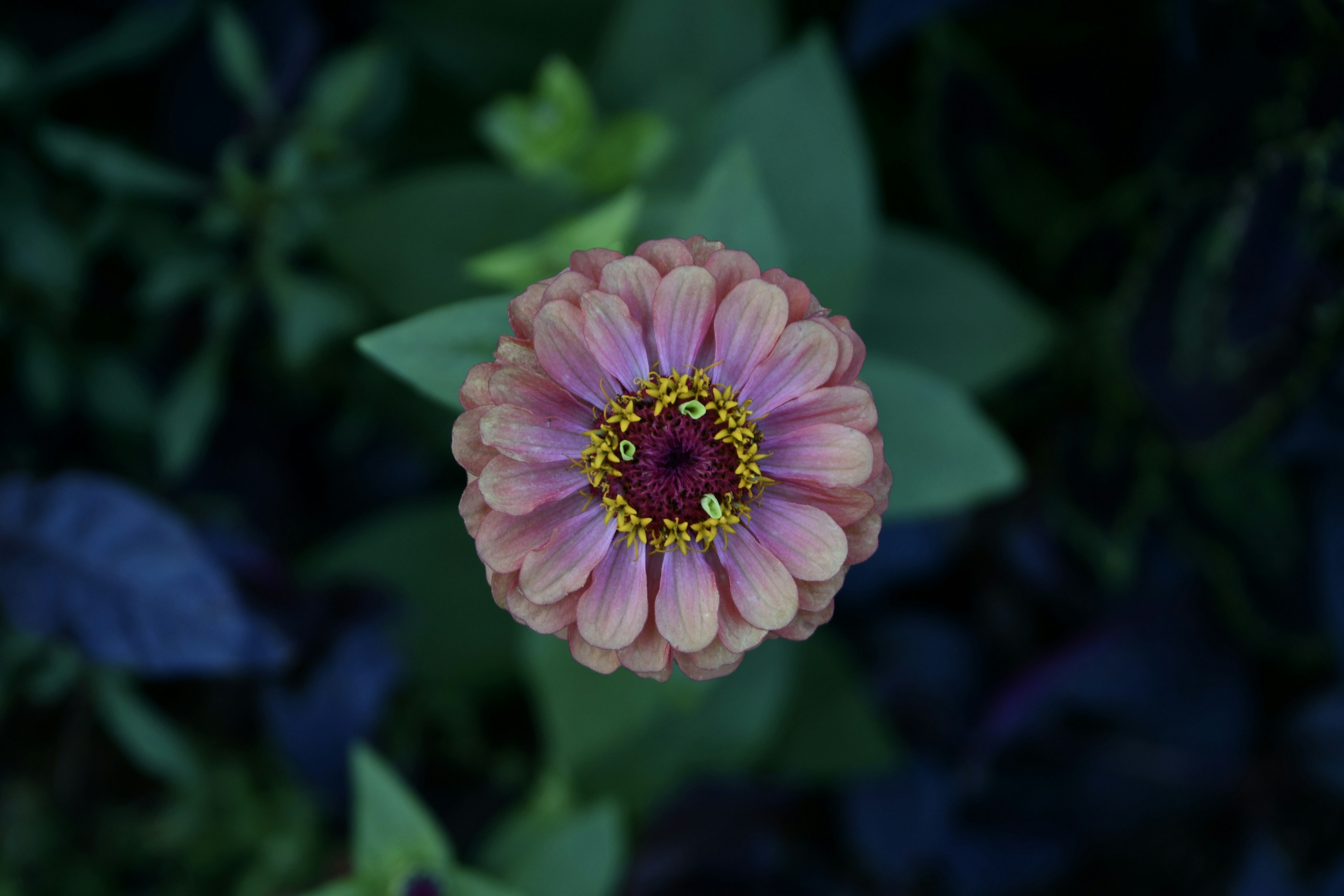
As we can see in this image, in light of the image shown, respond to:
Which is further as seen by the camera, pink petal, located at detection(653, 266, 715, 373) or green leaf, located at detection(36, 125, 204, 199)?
green leaf, located at detection(36, 125, 204, 199)

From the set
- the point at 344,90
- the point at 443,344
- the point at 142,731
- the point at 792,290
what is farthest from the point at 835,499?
the point at 142,731

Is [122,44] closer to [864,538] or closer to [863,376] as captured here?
[863,376]

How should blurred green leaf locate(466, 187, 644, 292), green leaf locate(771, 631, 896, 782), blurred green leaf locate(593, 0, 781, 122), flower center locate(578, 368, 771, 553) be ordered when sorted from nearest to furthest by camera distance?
1. flower center locate(578, 368, 771, 553)
2. blurred green leaf locate(466, 187, 644, 292)
3. blurred green leaf locate(593, 0, 781, 122)
4. green leaf locate(771, 631, 896, 782)

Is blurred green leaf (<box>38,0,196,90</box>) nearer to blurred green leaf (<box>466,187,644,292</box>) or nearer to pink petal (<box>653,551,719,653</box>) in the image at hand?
blurred green leaf (<box>466,187,644,292</box>)

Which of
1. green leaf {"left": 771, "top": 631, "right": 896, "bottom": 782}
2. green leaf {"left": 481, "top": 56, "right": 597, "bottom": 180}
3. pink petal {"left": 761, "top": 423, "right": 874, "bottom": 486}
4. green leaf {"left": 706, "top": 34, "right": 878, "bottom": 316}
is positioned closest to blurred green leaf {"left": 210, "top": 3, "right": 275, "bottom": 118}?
green leaf {"left": 481, "top": 56, "right": 597, "bottom": 180}

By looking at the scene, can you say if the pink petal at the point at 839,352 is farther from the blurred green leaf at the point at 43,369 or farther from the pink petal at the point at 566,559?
the blurred green leaf at the point at 43,369

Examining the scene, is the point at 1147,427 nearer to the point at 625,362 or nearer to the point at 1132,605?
the point at 1132,605
